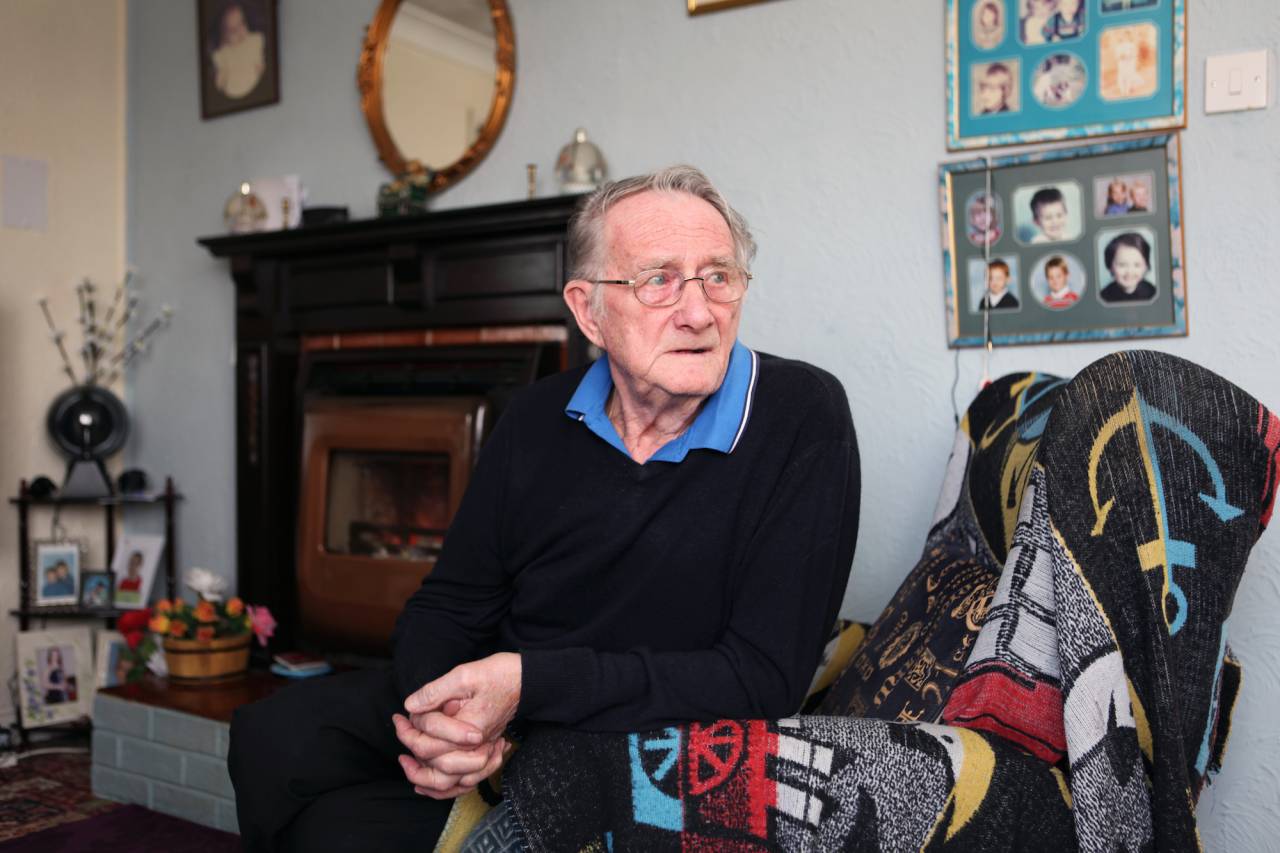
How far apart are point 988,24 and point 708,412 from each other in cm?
116

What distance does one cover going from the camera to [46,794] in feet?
8.35

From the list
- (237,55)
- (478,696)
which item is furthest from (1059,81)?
(237,55)

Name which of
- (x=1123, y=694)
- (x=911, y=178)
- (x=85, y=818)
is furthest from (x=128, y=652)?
(x=1123, y=694)

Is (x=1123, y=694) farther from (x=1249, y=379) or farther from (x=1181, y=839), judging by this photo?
(x=1249, y=379)

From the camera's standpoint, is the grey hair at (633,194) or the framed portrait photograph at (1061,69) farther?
the framed portrait photograph at (1061,69)

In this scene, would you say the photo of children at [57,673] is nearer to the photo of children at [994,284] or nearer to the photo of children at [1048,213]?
the photo of children at [994,284]

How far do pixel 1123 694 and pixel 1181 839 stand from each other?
13 centimetres

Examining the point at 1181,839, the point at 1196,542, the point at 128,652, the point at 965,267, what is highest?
the point at 965,267

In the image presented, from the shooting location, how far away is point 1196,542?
3.52 feet

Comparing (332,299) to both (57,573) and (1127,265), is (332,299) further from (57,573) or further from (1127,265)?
(1127,265)

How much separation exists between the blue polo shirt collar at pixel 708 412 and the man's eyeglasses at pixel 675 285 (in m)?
0.09

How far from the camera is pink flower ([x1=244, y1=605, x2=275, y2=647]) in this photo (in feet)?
8.94

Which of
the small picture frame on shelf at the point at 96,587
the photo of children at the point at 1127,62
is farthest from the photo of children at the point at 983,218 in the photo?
the small picture frame on shelf at the point at 96,587

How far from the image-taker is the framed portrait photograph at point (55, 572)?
3.08m
